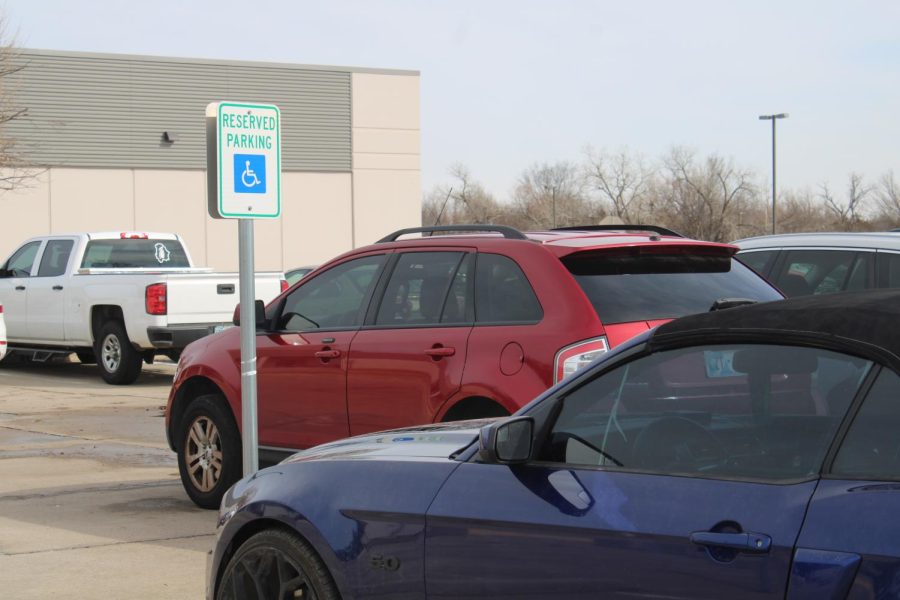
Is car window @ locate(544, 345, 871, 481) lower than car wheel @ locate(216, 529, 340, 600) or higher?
higher

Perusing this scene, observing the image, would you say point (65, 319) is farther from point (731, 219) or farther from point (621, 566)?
point (731, 219)

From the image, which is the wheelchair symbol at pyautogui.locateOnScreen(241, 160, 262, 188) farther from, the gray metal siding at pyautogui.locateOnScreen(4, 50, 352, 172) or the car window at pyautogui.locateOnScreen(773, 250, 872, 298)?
the gray metal siding at pyautogui.locateOnScreen(4, 50, 352, 172)

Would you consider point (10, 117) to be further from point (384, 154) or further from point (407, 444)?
point (407, 444)

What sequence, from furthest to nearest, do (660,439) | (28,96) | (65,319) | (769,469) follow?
(28,96)
(65,319)
(660,439)
(769,469)

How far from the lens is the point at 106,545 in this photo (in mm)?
7391

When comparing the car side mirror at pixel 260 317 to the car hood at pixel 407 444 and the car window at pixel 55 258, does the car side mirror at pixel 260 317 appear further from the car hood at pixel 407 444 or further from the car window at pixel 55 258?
the car window at pixel 55 258

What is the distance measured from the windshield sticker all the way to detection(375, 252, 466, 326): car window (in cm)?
1257

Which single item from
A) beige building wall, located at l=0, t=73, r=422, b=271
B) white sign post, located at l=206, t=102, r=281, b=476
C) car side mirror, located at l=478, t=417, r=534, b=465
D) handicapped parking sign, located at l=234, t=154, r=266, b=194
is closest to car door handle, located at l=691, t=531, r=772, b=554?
car side mirror, located at l=478, t=417, r=534, b=465

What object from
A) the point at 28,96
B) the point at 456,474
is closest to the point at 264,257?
the point at 28,96

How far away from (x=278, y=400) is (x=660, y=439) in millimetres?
4547

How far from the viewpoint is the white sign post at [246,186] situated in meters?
A: 6.83

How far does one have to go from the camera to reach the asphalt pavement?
659cm

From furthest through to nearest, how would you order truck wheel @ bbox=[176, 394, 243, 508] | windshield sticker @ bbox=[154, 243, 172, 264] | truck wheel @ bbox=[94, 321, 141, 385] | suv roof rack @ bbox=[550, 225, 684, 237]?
windshield sticker @ bbox=[154, 243, 172, 264], truck wheel @ bbox=[94, 321, 141, 385], truck wheel @ bbox=[176, 394, 243, 508], suv roof rack @ bbox=[550, 225, 684, 237]

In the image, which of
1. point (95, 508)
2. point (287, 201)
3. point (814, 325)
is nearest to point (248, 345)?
point (95, 508)
